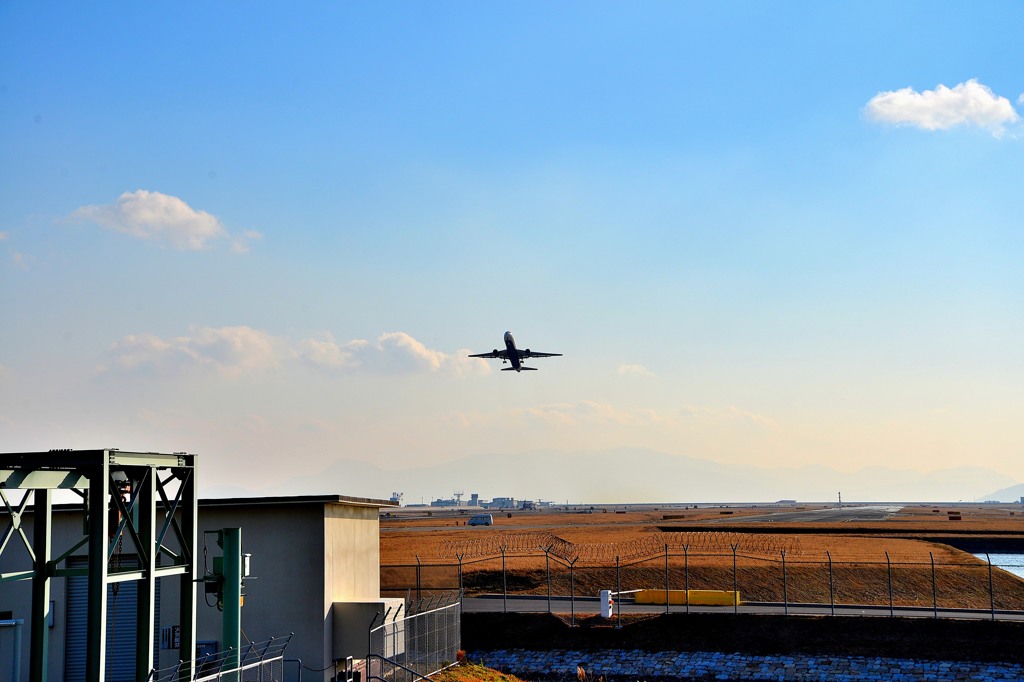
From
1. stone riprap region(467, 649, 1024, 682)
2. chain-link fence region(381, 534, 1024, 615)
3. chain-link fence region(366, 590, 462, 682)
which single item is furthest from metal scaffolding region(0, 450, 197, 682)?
chain-link fence region(381, 534, 1024, 615)

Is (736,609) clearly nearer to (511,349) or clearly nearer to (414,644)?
(414,644)

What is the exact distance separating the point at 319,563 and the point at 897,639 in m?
24.1

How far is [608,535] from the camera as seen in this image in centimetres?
11212

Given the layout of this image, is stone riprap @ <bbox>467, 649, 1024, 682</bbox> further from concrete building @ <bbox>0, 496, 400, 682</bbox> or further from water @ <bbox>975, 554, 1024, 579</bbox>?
water @ <bbox>975, 554, 1024, 579</bbox>

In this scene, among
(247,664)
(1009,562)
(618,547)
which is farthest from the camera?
(1009,562)

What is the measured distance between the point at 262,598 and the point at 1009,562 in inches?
2941

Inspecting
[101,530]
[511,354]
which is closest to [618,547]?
[511,354]

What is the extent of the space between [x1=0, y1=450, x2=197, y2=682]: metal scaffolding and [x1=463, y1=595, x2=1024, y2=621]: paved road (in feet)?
74.2

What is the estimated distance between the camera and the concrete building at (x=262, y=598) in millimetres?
32250

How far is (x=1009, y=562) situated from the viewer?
286 ft

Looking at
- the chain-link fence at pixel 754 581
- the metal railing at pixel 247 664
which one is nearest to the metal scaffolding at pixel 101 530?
the metal railing at pixel 247 664

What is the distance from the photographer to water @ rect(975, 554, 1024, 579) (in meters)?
79.4

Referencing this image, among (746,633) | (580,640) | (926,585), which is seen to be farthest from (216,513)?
(926,585)

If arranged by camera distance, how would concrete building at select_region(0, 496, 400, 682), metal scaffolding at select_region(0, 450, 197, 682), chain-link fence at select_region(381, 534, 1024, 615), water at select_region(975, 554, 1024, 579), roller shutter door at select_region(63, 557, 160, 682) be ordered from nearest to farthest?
metal scaffolding at select_region(0, 450, 197, 682), roller shutter door at select_region(63, 557, 160, 682), concrete building at select_region(0, 496, 400, 682), chain-link fence at select_region(381, 534, 1024, 615), water at select_region(975, 554, 1024, 579)
